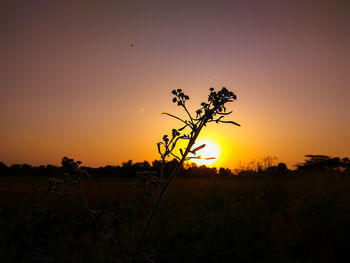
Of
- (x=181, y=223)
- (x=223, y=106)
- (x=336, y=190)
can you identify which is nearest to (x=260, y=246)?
(x=181, y=223)

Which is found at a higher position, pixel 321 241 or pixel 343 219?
pixel 343 219

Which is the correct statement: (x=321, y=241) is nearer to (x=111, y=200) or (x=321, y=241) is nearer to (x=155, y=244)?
(x=155, y=244)

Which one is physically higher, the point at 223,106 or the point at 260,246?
the point at 223,106

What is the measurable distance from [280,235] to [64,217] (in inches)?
278

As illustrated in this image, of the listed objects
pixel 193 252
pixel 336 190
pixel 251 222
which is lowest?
pixel 193 252

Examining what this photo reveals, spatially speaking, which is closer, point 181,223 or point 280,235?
point 280,235

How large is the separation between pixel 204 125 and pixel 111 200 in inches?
499

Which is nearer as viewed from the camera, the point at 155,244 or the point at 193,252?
the point at 193,252

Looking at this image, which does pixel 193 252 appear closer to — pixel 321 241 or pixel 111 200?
pixel 321 241

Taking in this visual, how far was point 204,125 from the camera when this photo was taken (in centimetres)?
165

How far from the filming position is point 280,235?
5996 millimetres

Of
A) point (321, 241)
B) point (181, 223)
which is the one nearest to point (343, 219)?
point (321, 241)

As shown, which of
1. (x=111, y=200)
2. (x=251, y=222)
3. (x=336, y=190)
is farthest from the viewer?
(x=111, y=200)

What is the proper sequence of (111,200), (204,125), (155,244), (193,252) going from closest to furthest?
(204,125) → (193,252) → (155,244) → (111,200)
